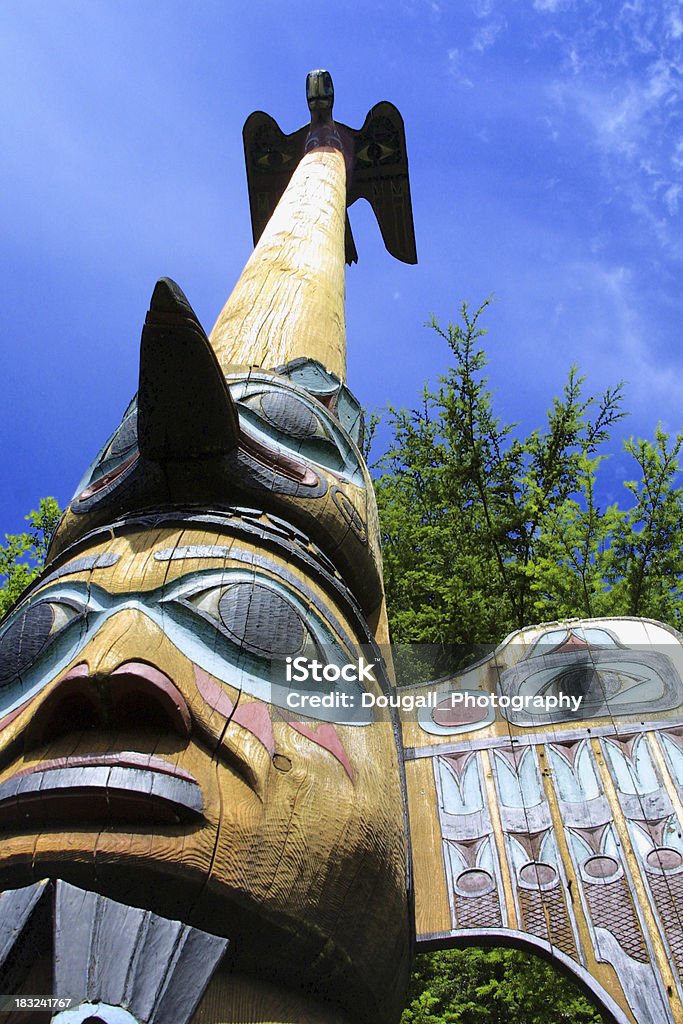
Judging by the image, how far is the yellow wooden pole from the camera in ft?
11.6

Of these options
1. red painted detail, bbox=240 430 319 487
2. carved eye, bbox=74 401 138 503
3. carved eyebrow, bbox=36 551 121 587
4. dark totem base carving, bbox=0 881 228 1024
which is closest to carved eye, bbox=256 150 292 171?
carved eye, bbox=74 401 138 503

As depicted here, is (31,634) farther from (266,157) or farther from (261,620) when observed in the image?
(266,157)

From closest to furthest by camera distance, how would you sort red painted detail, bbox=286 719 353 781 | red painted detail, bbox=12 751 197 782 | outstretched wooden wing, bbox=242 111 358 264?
red painted detail, bbox=12 751 197 782, red painted detail, bbox=286 719 353 781, outstretched wooden wing, bbox=242 111 358 264

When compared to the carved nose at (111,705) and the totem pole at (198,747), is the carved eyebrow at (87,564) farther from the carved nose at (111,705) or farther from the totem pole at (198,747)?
the carved nose at (111,705)

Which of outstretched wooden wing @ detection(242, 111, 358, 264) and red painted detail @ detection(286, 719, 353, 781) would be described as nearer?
red painted detail @ detection(286, 719, 353, 781)

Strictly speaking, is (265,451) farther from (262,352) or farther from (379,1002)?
(379,1002)

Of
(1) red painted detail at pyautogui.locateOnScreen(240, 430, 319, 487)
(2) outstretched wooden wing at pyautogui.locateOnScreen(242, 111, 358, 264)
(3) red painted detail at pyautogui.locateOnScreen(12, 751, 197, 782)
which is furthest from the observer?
(2) outstretched wooden wing at pyautogui.locateOnScreen(242, 111, 358, 264)

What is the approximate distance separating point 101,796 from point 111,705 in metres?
0.19

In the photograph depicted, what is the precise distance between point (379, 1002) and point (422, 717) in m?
1.02

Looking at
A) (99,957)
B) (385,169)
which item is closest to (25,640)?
(99,957)

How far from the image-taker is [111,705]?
1518 millimetres

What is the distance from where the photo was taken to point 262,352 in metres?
3.46

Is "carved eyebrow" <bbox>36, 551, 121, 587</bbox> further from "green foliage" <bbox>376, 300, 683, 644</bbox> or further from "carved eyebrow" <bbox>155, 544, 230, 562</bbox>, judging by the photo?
"green foliage" <bbox>376, 300, 683, 644</bbox>

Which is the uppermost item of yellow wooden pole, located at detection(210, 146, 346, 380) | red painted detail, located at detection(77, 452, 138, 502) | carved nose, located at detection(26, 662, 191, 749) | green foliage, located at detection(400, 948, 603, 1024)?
yellow wooden pole, located at detection(210, 146, 346, 380)
